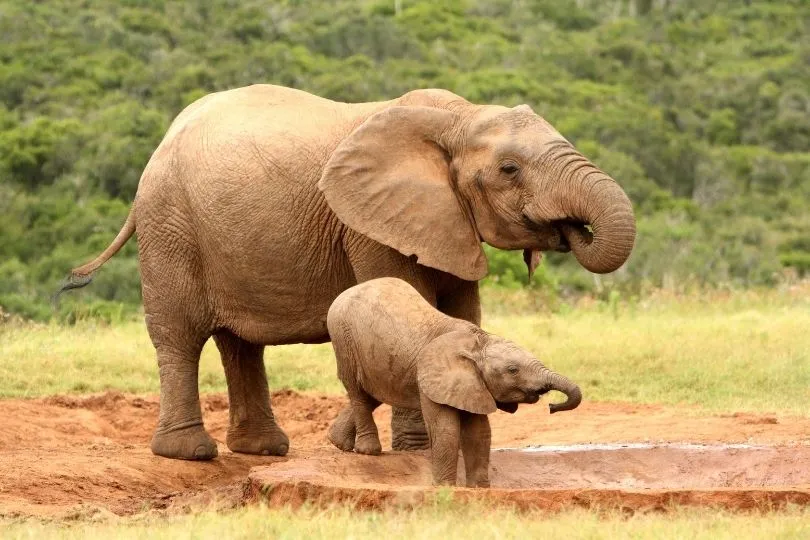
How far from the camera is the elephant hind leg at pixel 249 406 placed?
11.3m

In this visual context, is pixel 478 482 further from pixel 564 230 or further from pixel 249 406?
Answer: pixel 249 406

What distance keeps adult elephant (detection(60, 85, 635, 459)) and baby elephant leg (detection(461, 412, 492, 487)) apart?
0.87 meters

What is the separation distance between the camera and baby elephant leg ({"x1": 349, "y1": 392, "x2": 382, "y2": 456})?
9.18 metres

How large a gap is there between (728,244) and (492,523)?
26.2 metres

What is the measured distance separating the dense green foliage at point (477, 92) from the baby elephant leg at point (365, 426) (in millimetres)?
11555

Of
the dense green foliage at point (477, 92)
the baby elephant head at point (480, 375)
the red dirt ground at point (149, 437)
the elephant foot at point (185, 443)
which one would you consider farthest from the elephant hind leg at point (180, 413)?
the dense green foliage at point (477, 92)

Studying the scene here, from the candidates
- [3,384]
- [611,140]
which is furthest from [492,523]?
[611,140]

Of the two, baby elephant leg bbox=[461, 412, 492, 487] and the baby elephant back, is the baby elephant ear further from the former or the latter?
baby elephant leg bbox=[461, 412, 492, 487]

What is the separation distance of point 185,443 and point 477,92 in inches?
1233

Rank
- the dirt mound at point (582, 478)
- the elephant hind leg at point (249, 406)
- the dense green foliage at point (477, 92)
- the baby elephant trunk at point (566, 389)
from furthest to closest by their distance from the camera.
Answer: the dense green foliage at point (477, 92) → the elephant hind leg at point (249, 406) → the baby elephant trunk at point (566, 389) → the dirt mound at point (582, 478)

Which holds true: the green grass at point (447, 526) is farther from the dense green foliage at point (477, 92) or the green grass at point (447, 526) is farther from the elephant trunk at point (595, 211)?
the dense green foliage at point (477, 92)

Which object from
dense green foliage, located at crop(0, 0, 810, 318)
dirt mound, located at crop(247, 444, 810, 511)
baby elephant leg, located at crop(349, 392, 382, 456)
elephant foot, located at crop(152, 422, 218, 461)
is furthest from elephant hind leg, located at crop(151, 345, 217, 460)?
dense green foliage, located at crop(0, 0, 810, 318)

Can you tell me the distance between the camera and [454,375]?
A: 27.7 feet

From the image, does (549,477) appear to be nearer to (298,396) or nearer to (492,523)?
(492,523)
